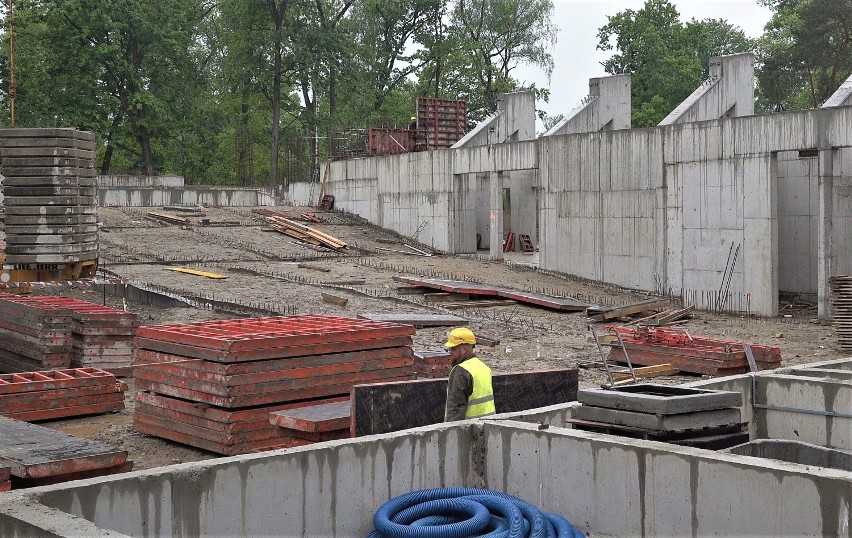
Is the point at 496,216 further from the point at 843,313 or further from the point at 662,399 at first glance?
the point at 662,399

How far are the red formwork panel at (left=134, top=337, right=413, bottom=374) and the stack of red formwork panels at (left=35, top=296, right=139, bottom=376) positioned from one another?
3821mm

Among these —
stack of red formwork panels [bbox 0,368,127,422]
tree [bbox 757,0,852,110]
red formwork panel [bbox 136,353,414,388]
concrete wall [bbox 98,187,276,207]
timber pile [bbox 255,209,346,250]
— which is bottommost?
stack of red formwork panels [bbox 0,368,127,422]

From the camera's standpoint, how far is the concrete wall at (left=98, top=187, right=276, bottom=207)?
39312 millimetres

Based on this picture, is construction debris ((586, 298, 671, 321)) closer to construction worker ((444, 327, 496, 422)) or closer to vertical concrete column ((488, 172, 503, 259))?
vertical concrete column ((488, 172, 503, 259))

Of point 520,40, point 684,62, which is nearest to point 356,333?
point 684,62

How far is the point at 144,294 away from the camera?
22453mm

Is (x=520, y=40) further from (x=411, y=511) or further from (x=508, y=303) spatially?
(x=411, y=511)

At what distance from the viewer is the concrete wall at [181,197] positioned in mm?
39312

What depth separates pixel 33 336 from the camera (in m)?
15.7

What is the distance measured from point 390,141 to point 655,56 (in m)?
19.4

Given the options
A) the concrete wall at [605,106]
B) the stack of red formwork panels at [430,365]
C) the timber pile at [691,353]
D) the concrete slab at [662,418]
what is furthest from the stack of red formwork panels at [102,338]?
the concrete wall at [605,106]

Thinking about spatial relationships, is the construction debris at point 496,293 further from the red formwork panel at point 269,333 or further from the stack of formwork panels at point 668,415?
the stack of formwork panels at point 668,415

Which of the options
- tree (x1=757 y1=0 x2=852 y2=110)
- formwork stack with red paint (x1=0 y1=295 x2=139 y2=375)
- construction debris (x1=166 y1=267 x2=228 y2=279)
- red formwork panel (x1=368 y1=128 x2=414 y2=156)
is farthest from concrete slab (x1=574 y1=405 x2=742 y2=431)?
tree (x1=757 y1=0 x2=852 y2=110)

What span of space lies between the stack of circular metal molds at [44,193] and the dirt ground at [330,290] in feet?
9.21
